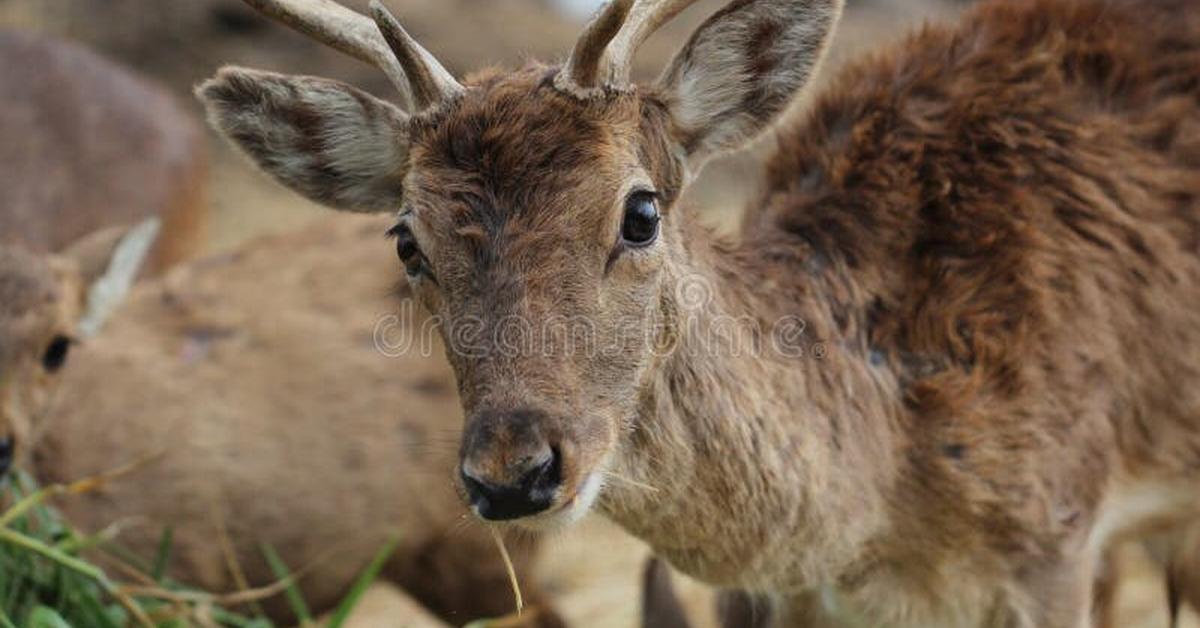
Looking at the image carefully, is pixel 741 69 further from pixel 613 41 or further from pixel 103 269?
pixel 103 269

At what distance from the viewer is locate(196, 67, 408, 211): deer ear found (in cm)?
444

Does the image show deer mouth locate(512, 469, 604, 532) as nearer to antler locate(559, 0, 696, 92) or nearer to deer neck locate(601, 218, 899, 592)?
deer neck locate(601, 218, 899, 592)

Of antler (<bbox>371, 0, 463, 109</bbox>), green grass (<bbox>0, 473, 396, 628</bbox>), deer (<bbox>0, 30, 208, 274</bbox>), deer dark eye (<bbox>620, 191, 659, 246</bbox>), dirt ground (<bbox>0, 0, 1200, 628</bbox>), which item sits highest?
antler (<bbox>371, 0, 463, 109</bbox>)

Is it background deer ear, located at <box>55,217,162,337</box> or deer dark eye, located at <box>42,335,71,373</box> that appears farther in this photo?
background deer ear, located at <box>55,217,162,337</box>

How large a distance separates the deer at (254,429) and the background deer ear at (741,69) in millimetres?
2225

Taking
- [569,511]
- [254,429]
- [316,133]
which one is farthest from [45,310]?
[569,511]

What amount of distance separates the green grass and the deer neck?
4.99ft

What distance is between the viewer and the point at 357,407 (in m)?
6.79

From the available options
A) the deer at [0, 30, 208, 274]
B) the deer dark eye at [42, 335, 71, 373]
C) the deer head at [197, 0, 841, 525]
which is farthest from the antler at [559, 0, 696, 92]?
the deer at [0, 30, 208, 274]

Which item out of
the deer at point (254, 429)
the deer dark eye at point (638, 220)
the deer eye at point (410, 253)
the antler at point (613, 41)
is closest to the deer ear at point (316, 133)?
the deer eye at point (410, 253)

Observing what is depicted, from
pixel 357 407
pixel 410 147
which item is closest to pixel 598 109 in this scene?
pixel 410 147

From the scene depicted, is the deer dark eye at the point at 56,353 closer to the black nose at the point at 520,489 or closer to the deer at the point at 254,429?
the deer at the point at 254,429

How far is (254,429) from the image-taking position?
6707mm

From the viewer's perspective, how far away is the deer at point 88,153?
859cm
